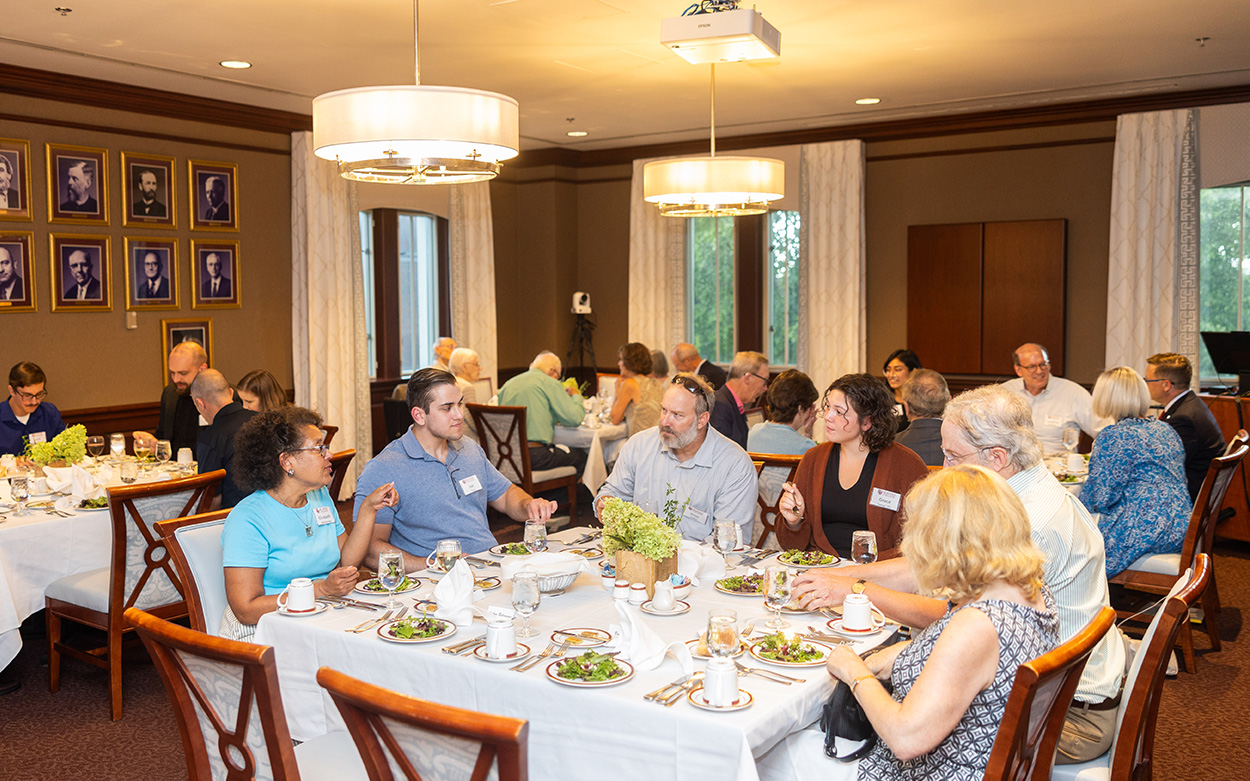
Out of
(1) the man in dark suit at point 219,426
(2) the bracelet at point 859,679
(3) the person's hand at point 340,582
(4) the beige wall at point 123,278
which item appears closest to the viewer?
(2) the bracelet at point 859,679

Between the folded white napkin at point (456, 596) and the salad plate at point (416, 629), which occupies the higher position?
the folded white napkin at point (456, 596)

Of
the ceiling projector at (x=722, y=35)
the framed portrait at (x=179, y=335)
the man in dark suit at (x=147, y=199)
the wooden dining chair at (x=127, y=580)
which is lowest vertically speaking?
the wooden dining chair at (x=127, y=580)

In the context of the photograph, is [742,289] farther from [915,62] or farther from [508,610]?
[508,610]

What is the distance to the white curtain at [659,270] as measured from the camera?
9.95 m

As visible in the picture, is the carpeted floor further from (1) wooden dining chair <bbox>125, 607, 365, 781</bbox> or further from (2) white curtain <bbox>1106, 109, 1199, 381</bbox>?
(2) white curtain <bbox>1106, 109, 1199, 381</bbox>

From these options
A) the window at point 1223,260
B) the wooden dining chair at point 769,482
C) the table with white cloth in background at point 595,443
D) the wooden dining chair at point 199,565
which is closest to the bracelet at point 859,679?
the wooden dining chair at point 199,565

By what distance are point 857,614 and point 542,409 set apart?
488cm

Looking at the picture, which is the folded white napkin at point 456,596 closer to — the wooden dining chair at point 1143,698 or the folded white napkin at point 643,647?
the folded white napkin at point 643,647

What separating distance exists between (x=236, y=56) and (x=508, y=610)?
4.91 meters

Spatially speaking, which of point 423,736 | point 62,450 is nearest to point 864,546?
point 423,736

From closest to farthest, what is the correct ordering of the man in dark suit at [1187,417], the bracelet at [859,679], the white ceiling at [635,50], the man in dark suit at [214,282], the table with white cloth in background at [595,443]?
1. the bracelet at [859,679]
2. the white ceiling at [635,50]
3. the man in dark suit at [1187,417]
4. the table with white cloth in background at [595,443]
5. the man in dark suit at [214,282]

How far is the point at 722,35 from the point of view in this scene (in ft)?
13.9

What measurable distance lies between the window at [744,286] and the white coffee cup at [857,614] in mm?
7080

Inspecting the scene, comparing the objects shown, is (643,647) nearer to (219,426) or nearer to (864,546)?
(864,546)
